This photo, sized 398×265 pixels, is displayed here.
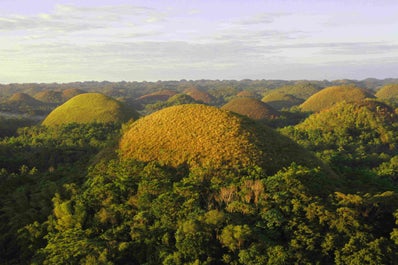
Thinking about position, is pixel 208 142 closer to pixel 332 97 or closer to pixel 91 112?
pixel 91 112

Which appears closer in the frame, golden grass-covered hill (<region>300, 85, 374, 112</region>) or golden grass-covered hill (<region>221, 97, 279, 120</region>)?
golden grass-covered hill (<region>221, 97, 279, 120</region>)

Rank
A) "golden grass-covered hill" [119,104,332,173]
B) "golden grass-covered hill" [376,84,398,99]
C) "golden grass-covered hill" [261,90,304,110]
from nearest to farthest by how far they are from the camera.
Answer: "golden grass-covered hill" [119,104,332,173]
"golden grass-covered hill" [261,90,304,110]
"golden grass-covered hill" [376,84,398,99]

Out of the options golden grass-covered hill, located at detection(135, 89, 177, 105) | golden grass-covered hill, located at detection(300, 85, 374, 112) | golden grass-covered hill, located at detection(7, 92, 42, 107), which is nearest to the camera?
golden grass-covered hill, located at detection(300, 85, 374, 112)

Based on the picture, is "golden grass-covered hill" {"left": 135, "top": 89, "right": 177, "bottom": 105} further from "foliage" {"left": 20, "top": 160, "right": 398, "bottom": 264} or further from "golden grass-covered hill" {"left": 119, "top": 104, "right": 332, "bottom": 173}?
"foliage" {"left": 20, "top": 160, "right": 398, "bottom": 264}

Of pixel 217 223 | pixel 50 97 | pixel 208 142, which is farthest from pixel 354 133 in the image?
pixel 50 97

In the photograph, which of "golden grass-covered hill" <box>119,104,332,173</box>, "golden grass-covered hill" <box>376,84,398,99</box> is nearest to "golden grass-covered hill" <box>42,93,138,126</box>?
"golden grass-covered hill" <box>119,104,332,173</box>

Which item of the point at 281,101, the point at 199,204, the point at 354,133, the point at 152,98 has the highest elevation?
the point at 152,98

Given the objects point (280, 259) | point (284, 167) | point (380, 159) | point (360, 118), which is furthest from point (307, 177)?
point (360, 118)
